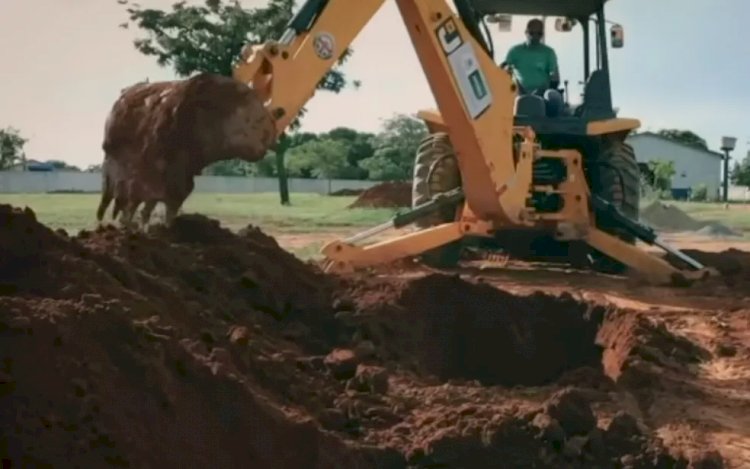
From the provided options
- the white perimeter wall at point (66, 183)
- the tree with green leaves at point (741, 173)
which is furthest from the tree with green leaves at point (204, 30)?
the tree with green leaves at point (741, 173)

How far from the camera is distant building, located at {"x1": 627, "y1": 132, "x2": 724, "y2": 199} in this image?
65.6 metres

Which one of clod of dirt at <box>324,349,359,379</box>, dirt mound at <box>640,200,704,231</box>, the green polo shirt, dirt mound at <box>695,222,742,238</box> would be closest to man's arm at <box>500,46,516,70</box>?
the green polo shirt

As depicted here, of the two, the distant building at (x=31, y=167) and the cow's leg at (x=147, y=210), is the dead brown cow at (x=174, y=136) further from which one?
the distant building at (x=31, y=167)

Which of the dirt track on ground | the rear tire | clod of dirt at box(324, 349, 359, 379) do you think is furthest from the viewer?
the rear tire

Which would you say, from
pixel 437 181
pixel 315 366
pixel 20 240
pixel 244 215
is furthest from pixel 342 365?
pixel 244 215

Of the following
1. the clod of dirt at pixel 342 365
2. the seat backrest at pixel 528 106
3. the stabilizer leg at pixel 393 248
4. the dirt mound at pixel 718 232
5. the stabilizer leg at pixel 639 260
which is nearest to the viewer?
the clod of dirt at pixel 342 365

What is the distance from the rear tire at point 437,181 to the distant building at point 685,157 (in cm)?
5588

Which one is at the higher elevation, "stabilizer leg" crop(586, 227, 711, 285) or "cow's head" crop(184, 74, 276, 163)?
"cow's head" crop(184, 74, 276, 163)

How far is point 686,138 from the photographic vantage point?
234ft

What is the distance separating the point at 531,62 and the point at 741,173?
53.9 m

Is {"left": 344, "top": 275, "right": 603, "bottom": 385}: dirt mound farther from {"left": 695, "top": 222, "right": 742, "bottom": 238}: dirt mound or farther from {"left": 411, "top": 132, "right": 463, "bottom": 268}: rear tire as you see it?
{"left": 695, "top": 222, "right": 742, "bottom": 238}: dirt mound

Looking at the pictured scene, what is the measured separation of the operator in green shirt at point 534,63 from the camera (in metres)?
10.9

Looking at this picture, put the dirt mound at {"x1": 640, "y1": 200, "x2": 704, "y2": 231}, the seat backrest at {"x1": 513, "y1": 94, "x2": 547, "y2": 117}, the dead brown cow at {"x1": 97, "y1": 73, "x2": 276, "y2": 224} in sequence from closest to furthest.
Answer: the dead brown cow at {"x1": 97, "y1": 73, "x2": 276, "y2": 224}
the seat backrest at {"x1": 513, "y1": 94, "x2": 547, "y2": 117}
the dirt mound at {"x1": 640, "y1": 200, "x2": 704, "y2": 231}

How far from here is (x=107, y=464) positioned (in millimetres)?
3225
